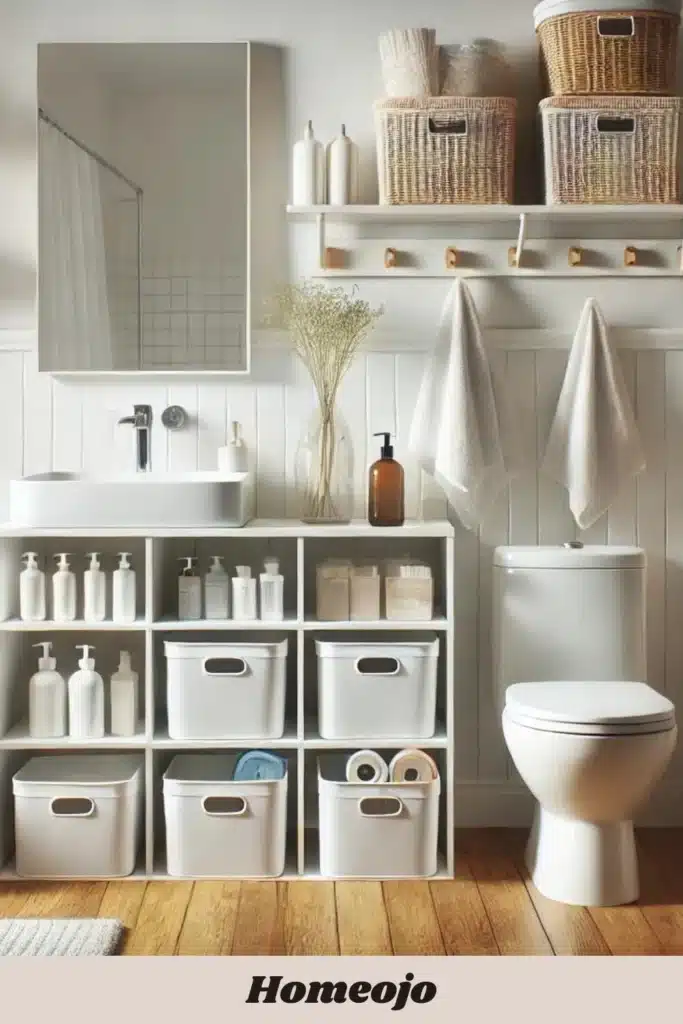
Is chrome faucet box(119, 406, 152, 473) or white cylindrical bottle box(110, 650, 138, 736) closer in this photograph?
white cylindrical bottle box(110, 650, 138, 736)

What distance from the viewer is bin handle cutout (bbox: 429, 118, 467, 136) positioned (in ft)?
9.74

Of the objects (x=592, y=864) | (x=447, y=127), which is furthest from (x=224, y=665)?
(x=447, y=127)

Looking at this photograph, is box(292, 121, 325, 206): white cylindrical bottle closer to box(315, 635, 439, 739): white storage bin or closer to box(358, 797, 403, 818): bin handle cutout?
box(315, 635, 439, 739): white storage bin

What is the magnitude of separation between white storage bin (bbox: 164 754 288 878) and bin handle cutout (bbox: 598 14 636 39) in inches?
78.2

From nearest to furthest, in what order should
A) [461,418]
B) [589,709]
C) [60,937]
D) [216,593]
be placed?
[60,937] < [589,709] < [216,593] < [461,418]

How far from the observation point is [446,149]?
2.98m

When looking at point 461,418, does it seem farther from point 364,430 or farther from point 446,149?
point 446,149

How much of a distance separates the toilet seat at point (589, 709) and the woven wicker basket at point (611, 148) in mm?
1218

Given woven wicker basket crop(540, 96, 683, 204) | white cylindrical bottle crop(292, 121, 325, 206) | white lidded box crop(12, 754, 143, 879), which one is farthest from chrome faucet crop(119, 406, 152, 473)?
woven wicker basket crop(540, 96, 683, 204)

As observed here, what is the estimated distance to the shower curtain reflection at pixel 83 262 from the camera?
3.11 metres

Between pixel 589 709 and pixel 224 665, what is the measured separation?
3.01ft

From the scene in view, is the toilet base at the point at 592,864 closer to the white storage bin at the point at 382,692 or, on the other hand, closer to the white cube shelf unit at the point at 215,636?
the white cube shelf unit at the point at 215,636

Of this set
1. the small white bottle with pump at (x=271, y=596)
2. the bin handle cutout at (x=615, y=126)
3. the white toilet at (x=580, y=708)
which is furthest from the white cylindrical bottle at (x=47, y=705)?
the bin handle cutout at (x=615, y=126)
